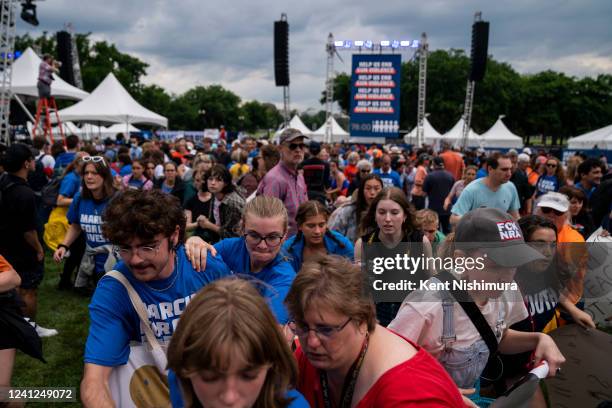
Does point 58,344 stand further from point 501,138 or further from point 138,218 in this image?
point 501,138

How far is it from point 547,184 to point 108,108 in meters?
17.4

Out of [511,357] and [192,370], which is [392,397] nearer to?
[192,370]

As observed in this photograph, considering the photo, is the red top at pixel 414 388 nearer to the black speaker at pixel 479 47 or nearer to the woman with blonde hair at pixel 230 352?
the woman with blonde hair at pixel 230 352

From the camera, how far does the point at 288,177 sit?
16.4 feet

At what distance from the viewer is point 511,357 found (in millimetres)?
2217

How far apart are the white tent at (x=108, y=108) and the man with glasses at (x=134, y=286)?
19298 millimetres

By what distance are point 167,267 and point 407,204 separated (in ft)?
7.51

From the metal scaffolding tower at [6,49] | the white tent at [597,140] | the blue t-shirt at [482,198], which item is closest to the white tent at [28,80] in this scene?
the metal scaffolding tower at [6,49]

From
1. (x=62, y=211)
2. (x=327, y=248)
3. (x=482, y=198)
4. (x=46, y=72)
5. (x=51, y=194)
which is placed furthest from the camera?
(x=46, y=72)

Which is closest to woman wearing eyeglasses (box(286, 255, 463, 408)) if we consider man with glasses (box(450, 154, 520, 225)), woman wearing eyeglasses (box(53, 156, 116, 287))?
woman wearing eyeglasses (box(53, 156, 116, 287))

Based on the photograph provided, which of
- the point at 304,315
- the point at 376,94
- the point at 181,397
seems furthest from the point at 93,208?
the point at 376,94

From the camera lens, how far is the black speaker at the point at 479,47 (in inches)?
966

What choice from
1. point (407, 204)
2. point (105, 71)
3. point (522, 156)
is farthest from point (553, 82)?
point (407, 204)

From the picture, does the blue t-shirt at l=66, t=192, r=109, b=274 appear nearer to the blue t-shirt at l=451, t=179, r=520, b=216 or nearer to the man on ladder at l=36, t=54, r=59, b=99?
the blue t-shirt at l=451, t=179, r=520, b=216
